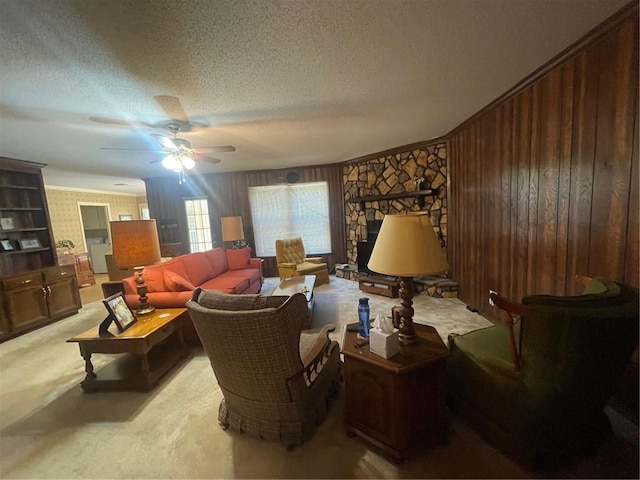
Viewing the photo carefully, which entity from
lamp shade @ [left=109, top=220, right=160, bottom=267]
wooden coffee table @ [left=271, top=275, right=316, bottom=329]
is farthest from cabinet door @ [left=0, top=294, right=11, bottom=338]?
wooden coffee table @ [left=271, top=275, right=316, bottom=329]

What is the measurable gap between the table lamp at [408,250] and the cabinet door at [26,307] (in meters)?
4.71

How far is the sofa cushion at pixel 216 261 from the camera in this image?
4.29 metres

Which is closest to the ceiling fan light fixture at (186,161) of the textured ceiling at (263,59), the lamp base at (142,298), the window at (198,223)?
the textured ceiling at (263,59)

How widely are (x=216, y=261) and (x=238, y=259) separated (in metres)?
0.50

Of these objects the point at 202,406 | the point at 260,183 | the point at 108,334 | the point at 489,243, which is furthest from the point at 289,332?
the point at 260,183

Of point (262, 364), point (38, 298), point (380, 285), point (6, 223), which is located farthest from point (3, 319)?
point (380, 285)

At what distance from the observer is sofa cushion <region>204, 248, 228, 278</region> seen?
429 cm

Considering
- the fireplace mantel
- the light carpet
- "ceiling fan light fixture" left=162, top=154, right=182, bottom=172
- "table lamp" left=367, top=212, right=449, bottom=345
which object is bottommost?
the light carpet

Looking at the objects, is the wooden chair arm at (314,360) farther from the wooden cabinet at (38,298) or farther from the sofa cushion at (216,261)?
the wooden cabinet at (38,298)

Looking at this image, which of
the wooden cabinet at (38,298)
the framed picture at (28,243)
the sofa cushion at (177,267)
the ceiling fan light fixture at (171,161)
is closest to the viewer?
the ceiling fan light fixture at (171,161)

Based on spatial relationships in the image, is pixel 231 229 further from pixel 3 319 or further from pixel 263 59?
pixel 263 59

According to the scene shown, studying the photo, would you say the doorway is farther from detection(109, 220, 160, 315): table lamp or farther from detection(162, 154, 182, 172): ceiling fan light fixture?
detection(109, 220, 160, 315): table lamp

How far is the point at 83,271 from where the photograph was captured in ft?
20.2

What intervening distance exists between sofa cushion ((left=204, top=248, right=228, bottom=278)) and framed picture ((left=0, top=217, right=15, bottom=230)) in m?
2.67
